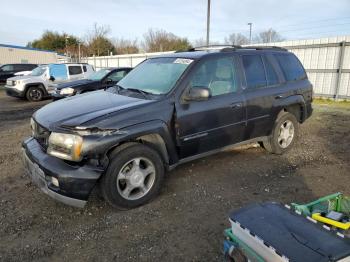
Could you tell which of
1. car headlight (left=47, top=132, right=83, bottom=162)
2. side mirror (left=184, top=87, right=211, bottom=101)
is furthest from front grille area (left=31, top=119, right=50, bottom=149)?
side mirror (left=184, top=87, right=211, bottom=101)

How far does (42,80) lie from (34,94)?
2.46 ft

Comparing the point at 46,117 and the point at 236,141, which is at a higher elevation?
the point at 46,117

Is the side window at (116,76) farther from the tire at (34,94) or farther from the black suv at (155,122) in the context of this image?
the black suv at (155,122)

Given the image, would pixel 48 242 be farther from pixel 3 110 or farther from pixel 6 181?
pixel 3 110

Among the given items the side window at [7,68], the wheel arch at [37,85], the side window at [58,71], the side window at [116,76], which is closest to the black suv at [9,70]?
the side window at [7,68]

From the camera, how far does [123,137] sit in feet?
10.8

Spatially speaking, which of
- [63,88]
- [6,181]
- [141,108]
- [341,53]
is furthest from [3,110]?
[341,53]

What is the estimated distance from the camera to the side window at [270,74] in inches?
192

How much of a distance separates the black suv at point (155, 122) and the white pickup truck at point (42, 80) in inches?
418

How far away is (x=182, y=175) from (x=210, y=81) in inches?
57.0

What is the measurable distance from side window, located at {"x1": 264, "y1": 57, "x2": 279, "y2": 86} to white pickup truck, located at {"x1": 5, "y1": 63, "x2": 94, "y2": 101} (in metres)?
11.0

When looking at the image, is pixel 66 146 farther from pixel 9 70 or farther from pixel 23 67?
pixel 9 70

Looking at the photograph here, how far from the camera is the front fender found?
122 inches

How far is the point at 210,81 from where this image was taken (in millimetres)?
4137
